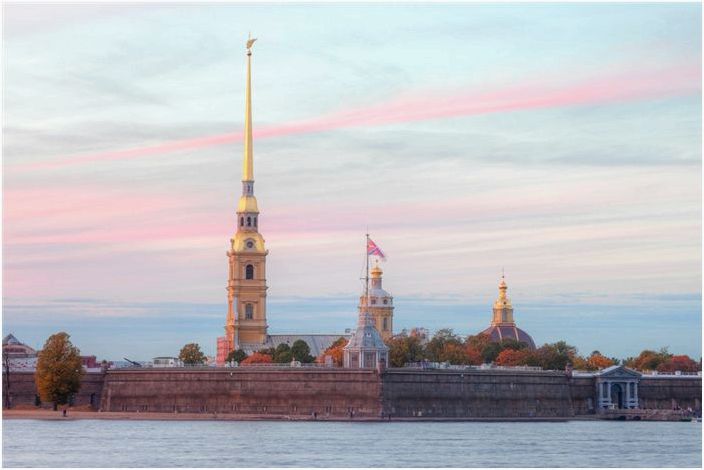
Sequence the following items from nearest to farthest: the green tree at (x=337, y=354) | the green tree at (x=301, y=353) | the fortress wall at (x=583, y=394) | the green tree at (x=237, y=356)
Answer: the fortress wall at (x=583, y=394)
the green tree at (x=337, y=354)
the green tree at (x=301, y=353)
the green tree at (x=237, y=356)

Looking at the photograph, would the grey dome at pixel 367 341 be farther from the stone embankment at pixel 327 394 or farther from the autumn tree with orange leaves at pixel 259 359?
the autumn tree with orange leaves at pixel 259 359

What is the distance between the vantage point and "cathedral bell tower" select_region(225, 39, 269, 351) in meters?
192

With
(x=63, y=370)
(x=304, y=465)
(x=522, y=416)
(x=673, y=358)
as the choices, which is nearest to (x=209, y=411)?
(x=63, y=370)

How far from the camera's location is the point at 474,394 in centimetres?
13488

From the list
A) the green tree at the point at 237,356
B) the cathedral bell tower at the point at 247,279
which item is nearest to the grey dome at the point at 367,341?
the green tree at the point at 237,356

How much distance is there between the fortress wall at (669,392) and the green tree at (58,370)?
4465 centimetres

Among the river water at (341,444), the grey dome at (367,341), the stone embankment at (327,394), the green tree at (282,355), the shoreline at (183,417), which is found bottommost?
the river water at (341,444)

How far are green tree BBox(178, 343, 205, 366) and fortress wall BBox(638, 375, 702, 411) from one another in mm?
48212

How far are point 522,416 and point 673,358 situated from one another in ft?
177

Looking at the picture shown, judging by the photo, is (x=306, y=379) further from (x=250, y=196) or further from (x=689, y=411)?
(x=250, y=196)

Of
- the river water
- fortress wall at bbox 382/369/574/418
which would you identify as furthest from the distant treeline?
the river water

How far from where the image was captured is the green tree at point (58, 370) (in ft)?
454

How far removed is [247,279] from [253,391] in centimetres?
6084

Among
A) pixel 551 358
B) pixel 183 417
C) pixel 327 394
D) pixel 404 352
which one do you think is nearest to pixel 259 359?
pixel 404 352
